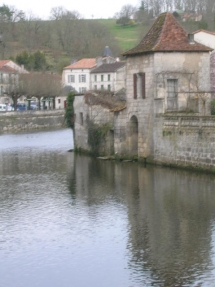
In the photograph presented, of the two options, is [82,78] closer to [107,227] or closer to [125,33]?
[125,33]

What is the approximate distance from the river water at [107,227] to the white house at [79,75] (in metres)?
64.4

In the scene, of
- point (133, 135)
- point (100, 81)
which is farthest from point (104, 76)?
point (133, 135)

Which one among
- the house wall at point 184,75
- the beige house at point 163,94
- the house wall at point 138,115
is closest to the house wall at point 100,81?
the house wall at point 138,115

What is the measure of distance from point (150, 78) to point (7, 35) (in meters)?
95.0

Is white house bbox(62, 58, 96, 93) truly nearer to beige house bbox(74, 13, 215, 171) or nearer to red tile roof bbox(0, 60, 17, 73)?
red tile roof bbox(0, 60, 17, 73)

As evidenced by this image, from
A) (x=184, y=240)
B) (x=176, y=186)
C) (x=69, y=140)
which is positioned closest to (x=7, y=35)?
(x=69, y=140)

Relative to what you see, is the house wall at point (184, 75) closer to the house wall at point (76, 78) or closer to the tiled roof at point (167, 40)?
the tiled roof at point (167, 40)

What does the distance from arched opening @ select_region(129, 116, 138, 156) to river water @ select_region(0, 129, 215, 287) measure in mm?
2468

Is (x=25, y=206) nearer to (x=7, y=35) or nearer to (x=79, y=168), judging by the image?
(x=79, y=168)

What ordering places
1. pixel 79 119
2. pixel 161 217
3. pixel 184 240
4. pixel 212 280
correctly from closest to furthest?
pixel 212 280, pixel 184 240, pixel 161 217, pixel 79 119

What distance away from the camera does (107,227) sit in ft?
63.8

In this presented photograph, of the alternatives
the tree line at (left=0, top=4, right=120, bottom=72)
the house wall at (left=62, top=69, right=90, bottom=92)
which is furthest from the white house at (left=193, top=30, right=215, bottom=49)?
the tree line at (left=0, top=4, right=120, bottom=72)

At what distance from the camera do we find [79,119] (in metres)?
40.0

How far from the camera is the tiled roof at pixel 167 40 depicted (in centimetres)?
3212
